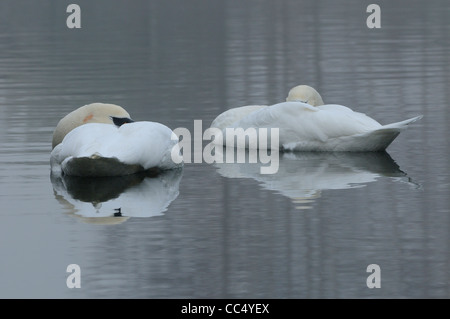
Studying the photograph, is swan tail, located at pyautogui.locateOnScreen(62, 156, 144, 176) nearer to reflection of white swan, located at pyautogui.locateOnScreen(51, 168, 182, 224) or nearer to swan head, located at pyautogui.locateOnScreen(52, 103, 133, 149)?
reflection of white swan, located at pyautogui.locateOnScreen(51, 168, 182, 224)

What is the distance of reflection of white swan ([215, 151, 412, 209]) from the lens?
43.3 feet

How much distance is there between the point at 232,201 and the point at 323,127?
322cm

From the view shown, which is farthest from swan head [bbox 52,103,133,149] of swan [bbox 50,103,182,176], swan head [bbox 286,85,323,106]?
swan head [bbox 286,85,323,106]

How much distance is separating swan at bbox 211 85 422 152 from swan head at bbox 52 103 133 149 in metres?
2.03

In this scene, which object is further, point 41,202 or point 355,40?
point 355,40

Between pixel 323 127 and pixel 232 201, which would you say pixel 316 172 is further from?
pixel 232 201

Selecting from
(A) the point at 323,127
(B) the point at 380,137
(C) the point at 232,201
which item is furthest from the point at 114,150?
(B) the point at 380,137

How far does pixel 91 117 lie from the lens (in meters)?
15.2

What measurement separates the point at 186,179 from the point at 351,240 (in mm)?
3766

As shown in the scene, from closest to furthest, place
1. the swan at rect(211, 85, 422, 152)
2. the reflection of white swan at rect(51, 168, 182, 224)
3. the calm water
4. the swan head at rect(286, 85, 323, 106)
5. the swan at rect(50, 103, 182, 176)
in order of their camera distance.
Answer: the calm water < the reflection of white swan at rect(51, 168, 182, 224) < the swan at rect(50, 103, 182, 176) < the swan at rect(211, 85, 422, 152) < the swan head at rect(286, 85, 323, 106)

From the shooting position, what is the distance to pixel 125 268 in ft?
32.6

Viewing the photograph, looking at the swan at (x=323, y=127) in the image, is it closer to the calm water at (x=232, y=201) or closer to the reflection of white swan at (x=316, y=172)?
the reflection of white swan at (x=316, y=172)
